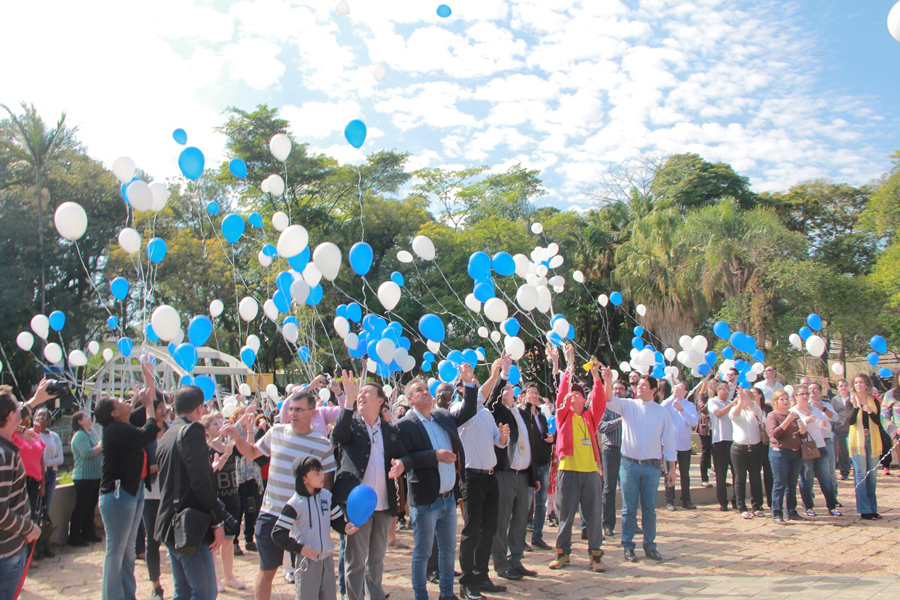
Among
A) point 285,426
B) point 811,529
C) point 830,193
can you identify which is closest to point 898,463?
point 811,529

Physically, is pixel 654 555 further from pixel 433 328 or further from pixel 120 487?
pixel 120 487

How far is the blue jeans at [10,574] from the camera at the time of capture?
3.23m

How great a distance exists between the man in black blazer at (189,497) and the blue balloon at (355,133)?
192 inches

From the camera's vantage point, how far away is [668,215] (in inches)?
1029

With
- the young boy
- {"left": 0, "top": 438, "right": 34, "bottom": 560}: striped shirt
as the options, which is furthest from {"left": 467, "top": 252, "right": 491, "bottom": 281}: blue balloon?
→ {"left": 0, "top": 438, "right": 34, "bottom": 560}: striped shirt

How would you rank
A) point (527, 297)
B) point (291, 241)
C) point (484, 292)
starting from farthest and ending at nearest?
point (484, 292)
point (527, 297)
point (291, 241)

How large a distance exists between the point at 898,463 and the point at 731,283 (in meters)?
10.9

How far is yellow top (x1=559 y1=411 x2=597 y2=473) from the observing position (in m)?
5.82

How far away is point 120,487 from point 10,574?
1.21 meters

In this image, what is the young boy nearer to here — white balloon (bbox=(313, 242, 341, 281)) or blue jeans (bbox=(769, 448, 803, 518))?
white balloon (bbox=(313, 242, 341, 281))

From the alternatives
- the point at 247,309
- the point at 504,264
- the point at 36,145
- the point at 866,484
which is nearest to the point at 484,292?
the point at 504,264

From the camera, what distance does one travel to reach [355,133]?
808 centimetres

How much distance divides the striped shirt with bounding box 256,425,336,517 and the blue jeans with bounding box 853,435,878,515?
22.6 feet

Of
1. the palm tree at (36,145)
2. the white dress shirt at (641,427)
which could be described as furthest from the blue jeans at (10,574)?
the palm tree at (36,145)
